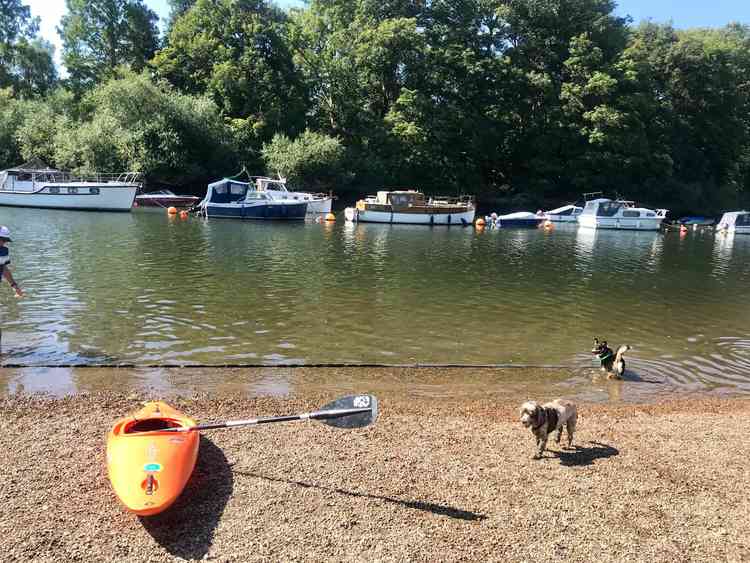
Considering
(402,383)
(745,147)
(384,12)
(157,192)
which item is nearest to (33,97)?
(157,192)

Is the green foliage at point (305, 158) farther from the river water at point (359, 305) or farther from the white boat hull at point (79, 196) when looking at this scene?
the river water at point (359, 305)

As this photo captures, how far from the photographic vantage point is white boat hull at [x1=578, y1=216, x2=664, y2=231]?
49.7 meters

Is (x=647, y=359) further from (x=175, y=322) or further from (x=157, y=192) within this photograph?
(x=157, y=192)

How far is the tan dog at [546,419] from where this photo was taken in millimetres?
6547

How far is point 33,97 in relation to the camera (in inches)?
2589

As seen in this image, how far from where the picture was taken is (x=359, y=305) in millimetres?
15367

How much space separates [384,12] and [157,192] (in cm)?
3157

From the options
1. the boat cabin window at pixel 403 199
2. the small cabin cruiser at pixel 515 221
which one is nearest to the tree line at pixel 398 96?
the boat cabin window at pixel 403 199

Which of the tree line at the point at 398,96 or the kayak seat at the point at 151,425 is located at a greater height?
the tree line at the point at 398,96

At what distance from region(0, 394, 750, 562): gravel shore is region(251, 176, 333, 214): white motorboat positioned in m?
37.9

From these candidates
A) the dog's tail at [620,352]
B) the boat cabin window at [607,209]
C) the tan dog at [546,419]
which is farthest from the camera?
the boat cabin window at [607,209]

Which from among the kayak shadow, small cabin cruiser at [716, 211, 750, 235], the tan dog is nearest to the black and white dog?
the tan dog

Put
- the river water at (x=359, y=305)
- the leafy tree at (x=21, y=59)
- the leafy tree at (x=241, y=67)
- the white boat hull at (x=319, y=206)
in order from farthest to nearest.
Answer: the leafy tree at (x=21, y=59) < the leafy tree at (x=241, y=67) < the white boat hull at (x=319, y=206) < the river water at (x=359, y=305)

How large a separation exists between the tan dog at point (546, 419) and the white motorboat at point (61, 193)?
42422mm
